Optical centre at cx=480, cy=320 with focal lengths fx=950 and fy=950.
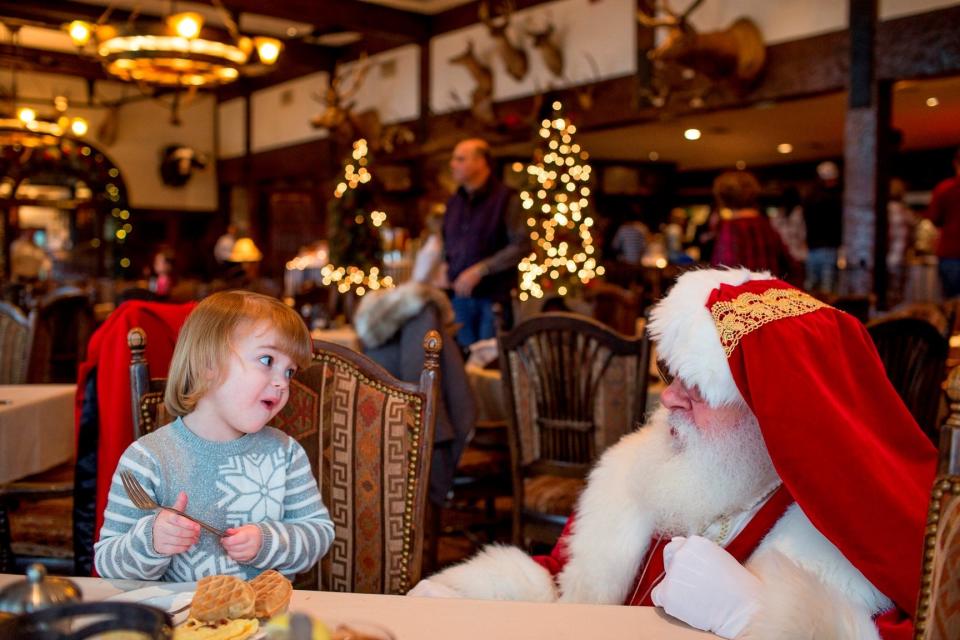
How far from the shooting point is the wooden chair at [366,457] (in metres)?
1.82

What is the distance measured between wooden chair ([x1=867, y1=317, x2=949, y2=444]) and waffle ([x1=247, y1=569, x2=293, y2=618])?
201 cm

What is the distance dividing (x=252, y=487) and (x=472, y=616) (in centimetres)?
54

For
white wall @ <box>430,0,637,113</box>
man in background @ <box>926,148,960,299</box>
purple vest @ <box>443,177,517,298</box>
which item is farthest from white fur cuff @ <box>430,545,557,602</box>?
white wall @ <box>430,0,637,113</box>

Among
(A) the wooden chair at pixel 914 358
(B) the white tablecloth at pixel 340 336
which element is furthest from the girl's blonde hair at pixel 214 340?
(B) the white tablecloth at pixel 340 336

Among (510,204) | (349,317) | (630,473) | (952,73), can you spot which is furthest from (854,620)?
(952,73)

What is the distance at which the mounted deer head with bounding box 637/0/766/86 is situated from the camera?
24.3ft

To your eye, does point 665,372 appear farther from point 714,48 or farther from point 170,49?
point 714,48

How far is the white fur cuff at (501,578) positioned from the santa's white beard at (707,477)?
0.24 metres

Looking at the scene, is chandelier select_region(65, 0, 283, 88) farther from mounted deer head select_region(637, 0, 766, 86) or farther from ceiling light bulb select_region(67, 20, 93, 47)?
mounted deer head select_region(637, 0, 766, 86)

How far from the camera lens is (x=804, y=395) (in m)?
1.22

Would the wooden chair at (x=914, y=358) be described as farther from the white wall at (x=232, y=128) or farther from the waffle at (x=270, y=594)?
the white wall at (x=232, y=128)

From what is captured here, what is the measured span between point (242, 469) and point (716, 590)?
80 centimetres

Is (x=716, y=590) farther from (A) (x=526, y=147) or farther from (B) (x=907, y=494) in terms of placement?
(A) (x=526, y=147)

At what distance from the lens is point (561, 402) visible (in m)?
3.11
